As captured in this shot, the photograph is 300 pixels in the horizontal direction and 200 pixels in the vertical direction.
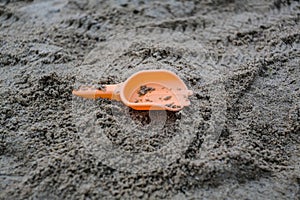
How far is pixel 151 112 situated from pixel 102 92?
0.17 meters

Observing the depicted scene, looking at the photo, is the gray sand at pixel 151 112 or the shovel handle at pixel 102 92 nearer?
the gray sand at pixel 151 112

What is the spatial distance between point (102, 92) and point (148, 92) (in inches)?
5.9

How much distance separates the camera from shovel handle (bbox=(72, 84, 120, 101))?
4.14 feet

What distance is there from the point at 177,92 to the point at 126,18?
475 millimetres

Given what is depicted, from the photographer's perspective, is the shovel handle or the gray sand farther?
the shovel handle

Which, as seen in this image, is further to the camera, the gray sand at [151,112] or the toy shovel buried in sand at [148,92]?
the toy shovel buried in sand at [148,92]

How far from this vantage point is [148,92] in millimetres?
1292

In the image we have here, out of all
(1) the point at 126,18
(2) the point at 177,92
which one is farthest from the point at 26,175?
(1) the point at 126,18

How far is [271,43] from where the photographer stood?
1.46 metres

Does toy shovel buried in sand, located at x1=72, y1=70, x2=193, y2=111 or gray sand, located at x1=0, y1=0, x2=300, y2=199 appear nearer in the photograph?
gray sand, located at x1=0, y1=0, x2=300, y2=199

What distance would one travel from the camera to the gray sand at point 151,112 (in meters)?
1.09

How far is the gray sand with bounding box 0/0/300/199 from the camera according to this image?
1.09m

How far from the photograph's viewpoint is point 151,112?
1246 millimetres

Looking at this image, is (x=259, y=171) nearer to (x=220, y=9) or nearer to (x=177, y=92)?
(x=177, y=92)
